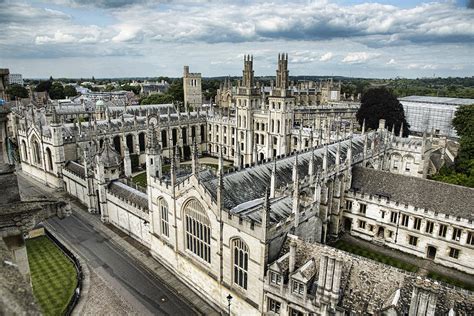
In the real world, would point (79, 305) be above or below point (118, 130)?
below

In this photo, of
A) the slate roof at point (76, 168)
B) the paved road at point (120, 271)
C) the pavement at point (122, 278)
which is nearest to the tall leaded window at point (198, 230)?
the pavement at point (122, 278)

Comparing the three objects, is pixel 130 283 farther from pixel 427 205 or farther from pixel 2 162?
pixel 427 205

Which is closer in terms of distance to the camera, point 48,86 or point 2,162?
point 2,162

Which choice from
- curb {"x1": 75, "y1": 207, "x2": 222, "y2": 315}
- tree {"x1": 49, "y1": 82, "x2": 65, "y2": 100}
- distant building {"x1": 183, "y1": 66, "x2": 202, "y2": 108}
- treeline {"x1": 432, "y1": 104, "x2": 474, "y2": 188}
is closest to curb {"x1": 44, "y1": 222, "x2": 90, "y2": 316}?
curb {"x1": 75, "y1": 207, "x2": 222, "y2": 315}

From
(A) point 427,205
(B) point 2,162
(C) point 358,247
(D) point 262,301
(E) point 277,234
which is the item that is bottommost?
(C) point 358,247

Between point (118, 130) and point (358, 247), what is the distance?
44096 mm

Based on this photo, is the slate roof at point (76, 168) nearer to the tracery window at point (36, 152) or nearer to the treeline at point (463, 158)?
the tracery window at point (36, 152)

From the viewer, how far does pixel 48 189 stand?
48.8 m

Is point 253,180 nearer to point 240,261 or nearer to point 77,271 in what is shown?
point 240,261

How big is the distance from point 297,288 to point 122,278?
16378mm

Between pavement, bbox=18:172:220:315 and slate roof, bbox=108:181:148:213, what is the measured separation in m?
4.21

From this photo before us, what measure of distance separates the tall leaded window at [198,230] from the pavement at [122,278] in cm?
366

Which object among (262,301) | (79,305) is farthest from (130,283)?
(262,301)

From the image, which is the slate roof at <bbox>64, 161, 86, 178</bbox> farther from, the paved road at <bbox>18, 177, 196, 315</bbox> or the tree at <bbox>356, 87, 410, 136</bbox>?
the tree at <bbox>356, 87, 410, 136</bbox>
